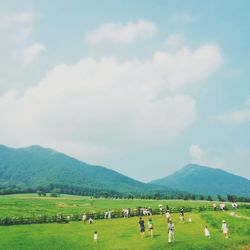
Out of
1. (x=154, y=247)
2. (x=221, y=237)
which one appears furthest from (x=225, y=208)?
(x=154, y=247)

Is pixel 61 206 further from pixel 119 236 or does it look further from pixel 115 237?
pixel 115 237

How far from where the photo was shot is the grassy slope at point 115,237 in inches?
1821

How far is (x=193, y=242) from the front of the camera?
46.6 meters

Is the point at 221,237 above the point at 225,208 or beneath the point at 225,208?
beneath

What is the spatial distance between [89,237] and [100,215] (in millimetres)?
23731

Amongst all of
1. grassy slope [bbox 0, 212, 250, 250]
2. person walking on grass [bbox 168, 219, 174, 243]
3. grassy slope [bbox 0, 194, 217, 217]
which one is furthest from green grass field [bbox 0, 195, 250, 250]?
grassy slope [bbox 0, 194, 217, 217]

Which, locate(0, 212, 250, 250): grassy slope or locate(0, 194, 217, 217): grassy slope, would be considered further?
locate(0, 194, 217, 217): grassy slope

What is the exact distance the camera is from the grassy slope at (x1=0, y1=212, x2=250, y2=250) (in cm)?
4625

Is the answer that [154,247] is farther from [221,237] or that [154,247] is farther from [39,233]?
[39,233]

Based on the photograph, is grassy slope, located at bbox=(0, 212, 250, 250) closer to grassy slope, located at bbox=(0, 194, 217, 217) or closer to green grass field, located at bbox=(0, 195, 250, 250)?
green grass field, located at bbox=(0, 195, 250, 250)

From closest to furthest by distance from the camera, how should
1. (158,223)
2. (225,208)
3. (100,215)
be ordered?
(158,223), (100,215), (225,208)

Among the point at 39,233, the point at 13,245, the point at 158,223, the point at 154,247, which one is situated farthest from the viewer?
the point at 158,223

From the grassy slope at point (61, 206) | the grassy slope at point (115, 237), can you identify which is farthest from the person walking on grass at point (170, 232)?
the grassy slope at point (61, 206)

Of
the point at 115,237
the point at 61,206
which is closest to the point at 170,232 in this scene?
the point at 115,237
